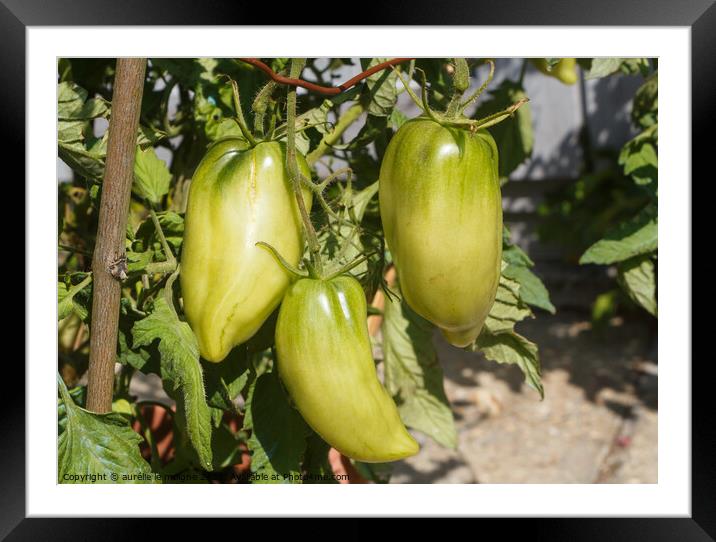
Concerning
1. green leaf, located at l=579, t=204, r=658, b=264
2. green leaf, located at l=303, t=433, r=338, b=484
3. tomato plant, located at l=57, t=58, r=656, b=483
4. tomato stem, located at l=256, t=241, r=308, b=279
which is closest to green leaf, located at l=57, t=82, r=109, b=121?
tomato plant, located at l=57, t=58, r=656, b=483

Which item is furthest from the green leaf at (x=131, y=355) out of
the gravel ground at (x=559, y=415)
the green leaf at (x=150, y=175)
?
the gravel ground at (x=559, y=415)

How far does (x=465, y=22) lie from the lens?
1.66 ft

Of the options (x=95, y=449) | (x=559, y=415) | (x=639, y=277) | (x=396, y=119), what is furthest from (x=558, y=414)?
(x=95, y=449)

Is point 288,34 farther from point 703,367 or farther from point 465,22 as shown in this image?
point 703,367

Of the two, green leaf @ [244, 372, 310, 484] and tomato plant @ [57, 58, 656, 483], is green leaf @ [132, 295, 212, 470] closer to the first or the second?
tomato plant @ [57, 58, 656, 483]

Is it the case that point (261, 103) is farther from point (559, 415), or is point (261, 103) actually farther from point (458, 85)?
point (559, 415)

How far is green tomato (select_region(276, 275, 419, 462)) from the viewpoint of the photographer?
0.45 meters

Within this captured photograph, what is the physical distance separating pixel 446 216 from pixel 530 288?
311 mm

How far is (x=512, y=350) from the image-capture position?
2.10 feet

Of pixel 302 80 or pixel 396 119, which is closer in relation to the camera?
pixel 302 80

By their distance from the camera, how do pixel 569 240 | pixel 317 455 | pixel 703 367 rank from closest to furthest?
pixel 703 367 < pixel 317 455 < pixel 569 240

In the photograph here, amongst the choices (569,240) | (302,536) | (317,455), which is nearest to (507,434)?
(569,240)

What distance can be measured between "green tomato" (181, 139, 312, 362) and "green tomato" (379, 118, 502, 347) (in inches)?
2.6

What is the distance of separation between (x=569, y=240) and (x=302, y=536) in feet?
6.69
